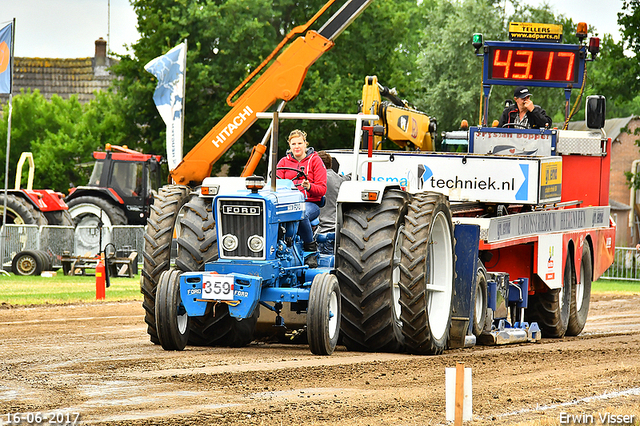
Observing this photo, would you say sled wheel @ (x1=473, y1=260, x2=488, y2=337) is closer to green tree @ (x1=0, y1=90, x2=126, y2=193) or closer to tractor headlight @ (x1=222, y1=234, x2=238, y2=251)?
tractor headlight @ (x1=222, y1=234, x2=238, y2=251)

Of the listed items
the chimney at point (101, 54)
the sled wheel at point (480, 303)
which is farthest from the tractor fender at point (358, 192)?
the chimney at point (101, 54)

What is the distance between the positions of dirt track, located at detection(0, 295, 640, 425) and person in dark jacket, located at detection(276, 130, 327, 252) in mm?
1099

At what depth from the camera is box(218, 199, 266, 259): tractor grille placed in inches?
337

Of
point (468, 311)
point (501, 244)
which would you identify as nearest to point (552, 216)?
point (501, 244)

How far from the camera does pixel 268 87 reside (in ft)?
53.8

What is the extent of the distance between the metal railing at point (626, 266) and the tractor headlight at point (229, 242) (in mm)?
23600

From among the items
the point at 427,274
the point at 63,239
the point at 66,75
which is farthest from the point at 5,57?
the point at 66,75

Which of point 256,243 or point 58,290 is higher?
point 256,243

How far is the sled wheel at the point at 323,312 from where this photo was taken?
8359 mm

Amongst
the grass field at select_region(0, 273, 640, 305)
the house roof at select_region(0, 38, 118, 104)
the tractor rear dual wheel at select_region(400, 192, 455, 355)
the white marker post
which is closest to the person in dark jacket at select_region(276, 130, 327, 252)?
the tractor rear dual wheel at select_region(400, 192, 455, 355)

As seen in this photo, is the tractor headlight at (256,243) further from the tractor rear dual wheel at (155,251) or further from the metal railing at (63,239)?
the metal railing at (63,239)

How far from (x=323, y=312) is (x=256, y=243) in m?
0.83

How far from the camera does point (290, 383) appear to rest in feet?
23.7

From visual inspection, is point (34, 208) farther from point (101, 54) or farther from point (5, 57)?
point (101, 54)
